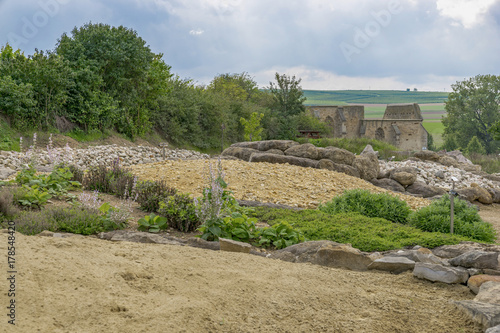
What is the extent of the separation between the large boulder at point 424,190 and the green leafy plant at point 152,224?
9937mm

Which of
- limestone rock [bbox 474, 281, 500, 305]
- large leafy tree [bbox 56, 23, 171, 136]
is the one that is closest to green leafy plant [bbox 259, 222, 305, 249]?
limestone rock [bbox 474, 281, 500, 305]

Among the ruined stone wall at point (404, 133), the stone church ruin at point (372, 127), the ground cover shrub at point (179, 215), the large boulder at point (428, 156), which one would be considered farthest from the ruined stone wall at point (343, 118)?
the ground cover shrub at point (179, 215)

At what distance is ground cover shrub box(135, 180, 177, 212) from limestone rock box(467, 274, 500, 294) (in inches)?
154

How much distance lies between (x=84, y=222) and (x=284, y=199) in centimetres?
448

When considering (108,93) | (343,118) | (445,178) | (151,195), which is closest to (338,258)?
(151,195)

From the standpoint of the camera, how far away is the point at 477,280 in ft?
12.4

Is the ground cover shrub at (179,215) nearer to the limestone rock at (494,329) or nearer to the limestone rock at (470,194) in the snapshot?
the limestone rock at (494,329)

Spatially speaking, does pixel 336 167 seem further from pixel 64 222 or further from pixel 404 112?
pixel 404 112

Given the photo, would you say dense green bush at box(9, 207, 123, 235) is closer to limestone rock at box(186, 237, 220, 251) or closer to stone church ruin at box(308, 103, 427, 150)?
limestone rock at box(186, 237, 220, 251)

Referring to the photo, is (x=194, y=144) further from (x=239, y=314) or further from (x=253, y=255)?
(x=239, y=314)

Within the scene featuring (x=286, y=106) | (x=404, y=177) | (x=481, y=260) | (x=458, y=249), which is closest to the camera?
(x=481, y=260)

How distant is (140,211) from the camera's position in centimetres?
646

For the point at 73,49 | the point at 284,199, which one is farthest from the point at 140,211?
the point at 73,49

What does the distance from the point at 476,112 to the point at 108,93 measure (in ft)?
135
